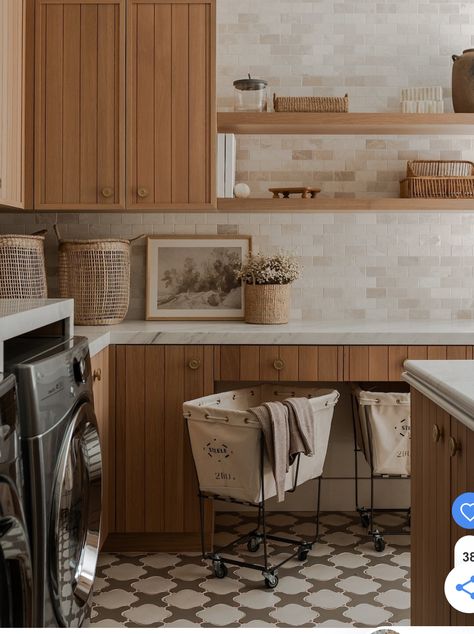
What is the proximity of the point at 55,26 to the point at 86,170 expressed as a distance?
2.17 feet

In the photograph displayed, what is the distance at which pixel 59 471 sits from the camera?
1666 mm

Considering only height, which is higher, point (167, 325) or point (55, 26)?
point (55, 26)

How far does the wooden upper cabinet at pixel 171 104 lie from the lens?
3.32 meters

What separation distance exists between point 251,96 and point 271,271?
0.85 meters

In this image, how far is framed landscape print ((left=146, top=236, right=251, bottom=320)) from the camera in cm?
371

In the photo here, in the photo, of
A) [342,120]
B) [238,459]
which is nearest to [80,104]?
[342,120]

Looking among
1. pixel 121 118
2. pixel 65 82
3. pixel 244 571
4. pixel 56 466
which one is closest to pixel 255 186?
pixel 121 118

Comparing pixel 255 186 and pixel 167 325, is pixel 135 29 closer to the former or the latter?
pixel 255 186

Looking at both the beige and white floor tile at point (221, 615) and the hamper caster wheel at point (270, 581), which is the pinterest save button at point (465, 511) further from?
the hamper caster wheel at point (270, 581)

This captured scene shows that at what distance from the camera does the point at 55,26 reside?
3.32 metres

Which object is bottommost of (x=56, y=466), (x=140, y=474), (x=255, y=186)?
(x=140, y=474)

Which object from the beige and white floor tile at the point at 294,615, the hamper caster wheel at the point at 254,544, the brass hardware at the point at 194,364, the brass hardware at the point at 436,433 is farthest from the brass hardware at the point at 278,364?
the brass hardware at the point at 436,433

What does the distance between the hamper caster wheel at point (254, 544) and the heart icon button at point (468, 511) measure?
1.95 m

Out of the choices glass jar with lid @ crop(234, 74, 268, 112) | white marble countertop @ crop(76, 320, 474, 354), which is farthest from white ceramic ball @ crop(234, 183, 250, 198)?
white marble countertop @ crop(76, 320, 474, 354)
